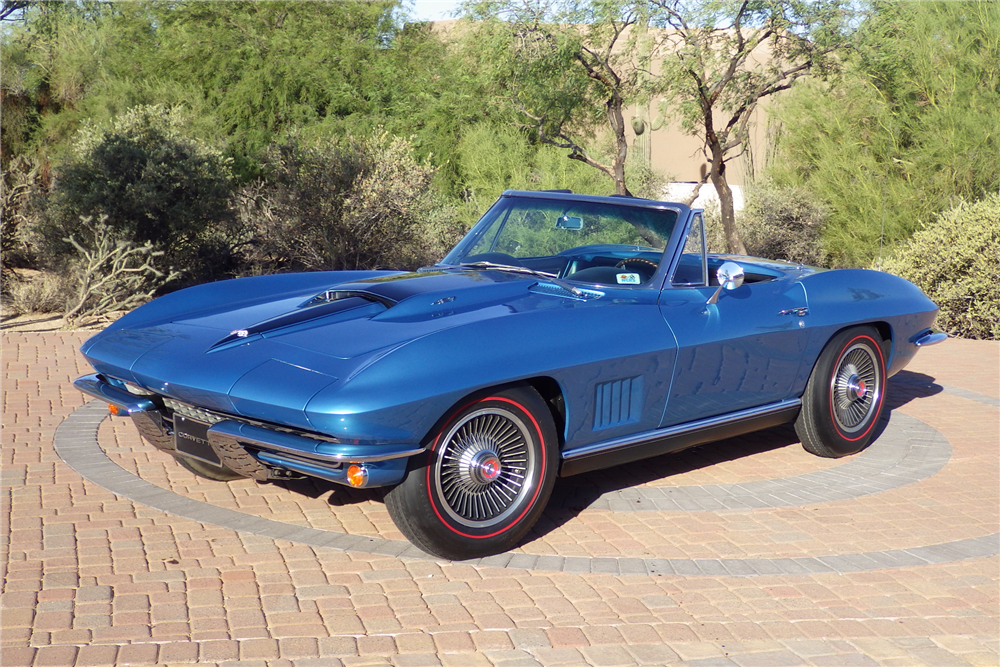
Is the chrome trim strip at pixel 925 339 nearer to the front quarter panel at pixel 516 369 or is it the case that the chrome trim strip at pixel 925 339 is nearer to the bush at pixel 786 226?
the front quarter panel at pixel 516 369

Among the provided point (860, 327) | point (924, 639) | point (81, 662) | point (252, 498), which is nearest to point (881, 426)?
point (860, 327)

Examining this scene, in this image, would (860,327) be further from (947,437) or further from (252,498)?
(252,498)

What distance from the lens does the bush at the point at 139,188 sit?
11.6 metres

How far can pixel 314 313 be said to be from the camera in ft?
14.0

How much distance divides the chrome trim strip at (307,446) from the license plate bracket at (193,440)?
0.14 metres

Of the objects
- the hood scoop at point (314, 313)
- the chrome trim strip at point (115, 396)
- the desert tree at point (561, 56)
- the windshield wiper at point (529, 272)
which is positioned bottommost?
the chrome trim strip at point (115, 396)

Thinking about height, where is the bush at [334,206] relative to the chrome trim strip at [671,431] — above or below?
above

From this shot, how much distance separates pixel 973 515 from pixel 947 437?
5.42 feet

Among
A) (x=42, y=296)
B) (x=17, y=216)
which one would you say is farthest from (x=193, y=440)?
(x=17, y=216)

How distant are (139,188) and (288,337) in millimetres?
8609

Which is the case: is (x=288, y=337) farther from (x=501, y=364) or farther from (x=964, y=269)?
(x=964, y=269)

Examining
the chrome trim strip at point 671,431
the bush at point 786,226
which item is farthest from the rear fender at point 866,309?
the bush at point 786,226

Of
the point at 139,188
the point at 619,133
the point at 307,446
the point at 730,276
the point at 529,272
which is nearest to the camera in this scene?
the point at 307,446

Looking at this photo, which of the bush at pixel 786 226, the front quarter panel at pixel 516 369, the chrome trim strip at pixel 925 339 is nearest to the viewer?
the front quarter panel at pixel 516 369
